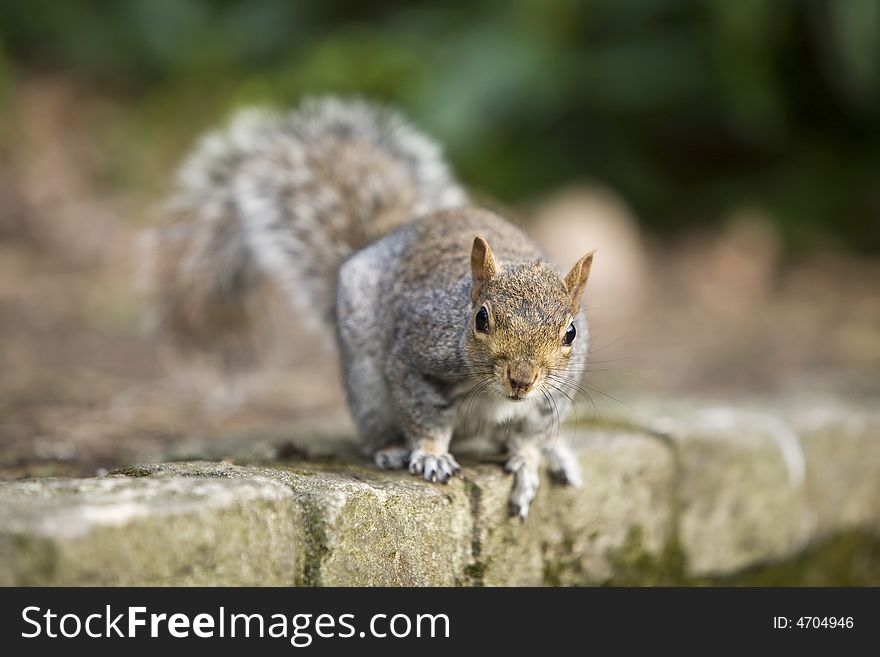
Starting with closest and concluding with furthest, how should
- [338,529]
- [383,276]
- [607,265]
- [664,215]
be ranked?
[338,529] → [383,276] → [607,265] → [664,215]

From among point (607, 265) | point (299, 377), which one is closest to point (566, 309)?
point (299, 377)

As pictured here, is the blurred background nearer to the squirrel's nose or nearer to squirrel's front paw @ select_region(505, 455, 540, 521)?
squirrel's front paw @ select_region(505, 455, 540, 521)

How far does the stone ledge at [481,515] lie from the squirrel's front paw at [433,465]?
0.03m

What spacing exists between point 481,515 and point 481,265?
454mm

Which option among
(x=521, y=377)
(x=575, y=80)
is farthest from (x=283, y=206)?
(x=575, y=80)

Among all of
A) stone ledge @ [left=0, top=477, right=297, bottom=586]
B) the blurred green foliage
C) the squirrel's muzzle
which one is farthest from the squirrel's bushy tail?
the blurred green foliage

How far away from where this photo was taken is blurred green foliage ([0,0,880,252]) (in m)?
4.73

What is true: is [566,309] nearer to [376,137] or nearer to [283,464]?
[283,464]

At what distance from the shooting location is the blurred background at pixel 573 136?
14.6ft

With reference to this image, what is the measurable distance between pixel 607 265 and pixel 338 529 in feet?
11.3

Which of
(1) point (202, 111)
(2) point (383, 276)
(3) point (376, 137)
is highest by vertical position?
(1) point (202, 111)

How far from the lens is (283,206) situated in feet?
8.07
